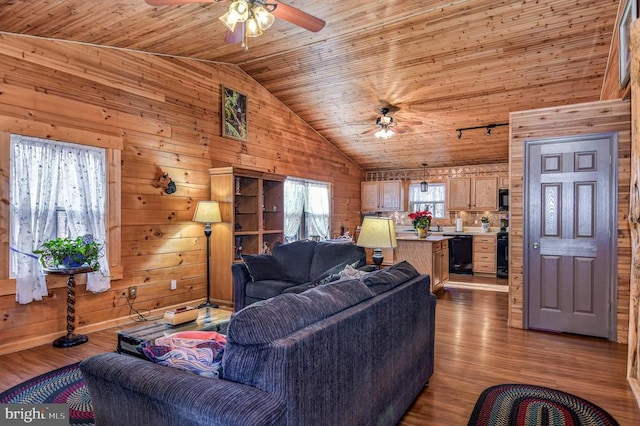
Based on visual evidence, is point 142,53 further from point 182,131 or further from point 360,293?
point 360,293

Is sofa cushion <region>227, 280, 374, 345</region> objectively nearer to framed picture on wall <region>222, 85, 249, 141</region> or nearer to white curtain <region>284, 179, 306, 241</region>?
framed picture on wall <region>222, 85, 249, 141</region>

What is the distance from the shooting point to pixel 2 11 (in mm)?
3172

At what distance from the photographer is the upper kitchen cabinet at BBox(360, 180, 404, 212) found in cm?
910

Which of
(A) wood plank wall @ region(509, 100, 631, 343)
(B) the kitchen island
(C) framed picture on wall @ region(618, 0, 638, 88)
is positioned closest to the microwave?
(B) the kitchen island

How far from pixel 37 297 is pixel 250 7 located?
10.8ft

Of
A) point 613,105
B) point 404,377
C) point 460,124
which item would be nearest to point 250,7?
point 404,377

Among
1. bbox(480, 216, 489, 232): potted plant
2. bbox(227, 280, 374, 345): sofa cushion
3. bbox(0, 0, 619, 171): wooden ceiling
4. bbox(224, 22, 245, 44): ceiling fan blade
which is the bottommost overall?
bbox(227, 280, 374, 345): sofa cushion

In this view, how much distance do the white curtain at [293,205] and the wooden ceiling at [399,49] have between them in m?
1.33

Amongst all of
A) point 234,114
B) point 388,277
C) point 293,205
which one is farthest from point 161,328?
point 293,205

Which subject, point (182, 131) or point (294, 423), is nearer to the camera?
point (294, 423)

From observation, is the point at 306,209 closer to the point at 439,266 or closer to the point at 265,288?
the point at 439,266

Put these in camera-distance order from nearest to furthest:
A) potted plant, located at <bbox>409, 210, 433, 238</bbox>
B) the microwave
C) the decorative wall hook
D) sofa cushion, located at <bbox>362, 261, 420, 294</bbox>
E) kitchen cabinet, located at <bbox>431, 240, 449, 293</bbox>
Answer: sofa cushion, located at <bbox>362, 261, 420, 294</bbox>
the decorative wall hook
kitchen cabinet, located at <bbox>431, 240, 449, 293</bbox>
potted plant, located at <bbox>409, 210, 433, 238</bbox>
the microwave

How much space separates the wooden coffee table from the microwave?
6463 mm

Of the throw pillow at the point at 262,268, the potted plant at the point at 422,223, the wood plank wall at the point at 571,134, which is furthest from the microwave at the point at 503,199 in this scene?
the throw pillow at the point at 262,268
